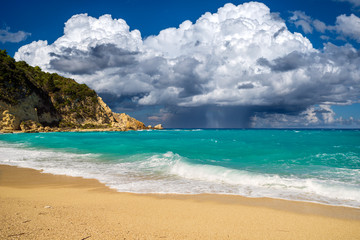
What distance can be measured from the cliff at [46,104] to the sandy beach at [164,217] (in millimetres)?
60966

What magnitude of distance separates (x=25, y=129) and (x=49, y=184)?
61230 mm

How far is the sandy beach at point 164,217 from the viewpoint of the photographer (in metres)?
3.55

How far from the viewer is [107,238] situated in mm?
3266

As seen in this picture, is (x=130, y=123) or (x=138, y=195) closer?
(x=138, y=195)

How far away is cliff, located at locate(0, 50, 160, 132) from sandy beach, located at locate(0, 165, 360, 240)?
60966 mm

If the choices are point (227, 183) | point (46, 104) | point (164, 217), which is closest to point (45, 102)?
point (46, 104)

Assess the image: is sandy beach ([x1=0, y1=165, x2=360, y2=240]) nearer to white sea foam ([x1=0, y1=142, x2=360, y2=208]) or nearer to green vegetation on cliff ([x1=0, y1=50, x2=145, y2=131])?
white sea foam ([x1=0, y1=142, x2=360, y2=208])

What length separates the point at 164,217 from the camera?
4582 millimetres

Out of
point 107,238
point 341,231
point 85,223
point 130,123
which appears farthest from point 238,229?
point 130,123

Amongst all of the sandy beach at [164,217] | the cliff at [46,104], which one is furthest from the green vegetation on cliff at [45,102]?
the sandy beach at [164,217]

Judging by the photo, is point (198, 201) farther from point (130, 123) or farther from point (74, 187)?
point (130, 123)

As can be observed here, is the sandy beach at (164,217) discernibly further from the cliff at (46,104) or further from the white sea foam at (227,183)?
the cliff at (46,104)

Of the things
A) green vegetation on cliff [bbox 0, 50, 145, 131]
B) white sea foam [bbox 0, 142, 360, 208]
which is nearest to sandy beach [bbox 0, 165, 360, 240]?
white sea foam [bbox 0, 142, 360, 208]

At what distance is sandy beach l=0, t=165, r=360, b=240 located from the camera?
3.55m
